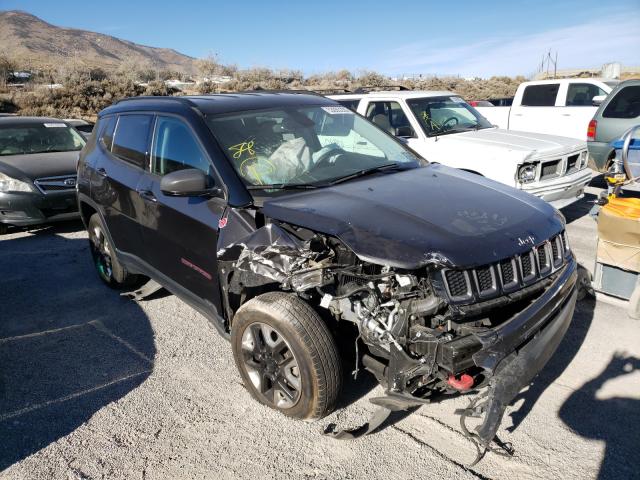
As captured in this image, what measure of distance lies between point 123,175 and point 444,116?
16.9ft

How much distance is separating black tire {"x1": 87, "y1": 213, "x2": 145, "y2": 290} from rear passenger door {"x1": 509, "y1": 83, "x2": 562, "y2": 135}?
948 centimetres

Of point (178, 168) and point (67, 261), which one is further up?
point (178, 168)

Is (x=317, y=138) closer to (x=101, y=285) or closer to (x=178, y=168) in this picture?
(x=178, y=168)

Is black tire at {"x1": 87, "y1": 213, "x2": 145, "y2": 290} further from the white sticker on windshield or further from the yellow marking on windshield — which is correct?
the white sticker on windshield

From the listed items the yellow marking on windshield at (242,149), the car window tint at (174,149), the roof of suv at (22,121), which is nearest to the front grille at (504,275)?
the yellow marking on windshield at (242,149)

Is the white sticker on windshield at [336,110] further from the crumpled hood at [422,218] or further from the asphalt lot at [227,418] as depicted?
the asphalt lot at [227,418]

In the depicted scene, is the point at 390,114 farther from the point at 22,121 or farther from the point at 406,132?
the point at 22,121

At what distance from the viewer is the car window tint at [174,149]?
3629 mm

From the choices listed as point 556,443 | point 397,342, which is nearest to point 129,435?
point 397,342

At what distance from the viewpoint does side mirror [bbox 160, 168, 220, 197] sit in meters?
3.24

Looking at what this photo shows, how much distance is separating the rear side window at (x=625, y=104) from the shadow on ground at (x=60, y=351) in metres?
8.47

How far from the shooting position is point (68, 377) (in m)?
3.75

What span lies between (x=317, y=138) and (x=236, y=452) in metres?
2.38

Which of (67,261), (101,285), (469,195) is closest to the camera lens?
(469,195)
